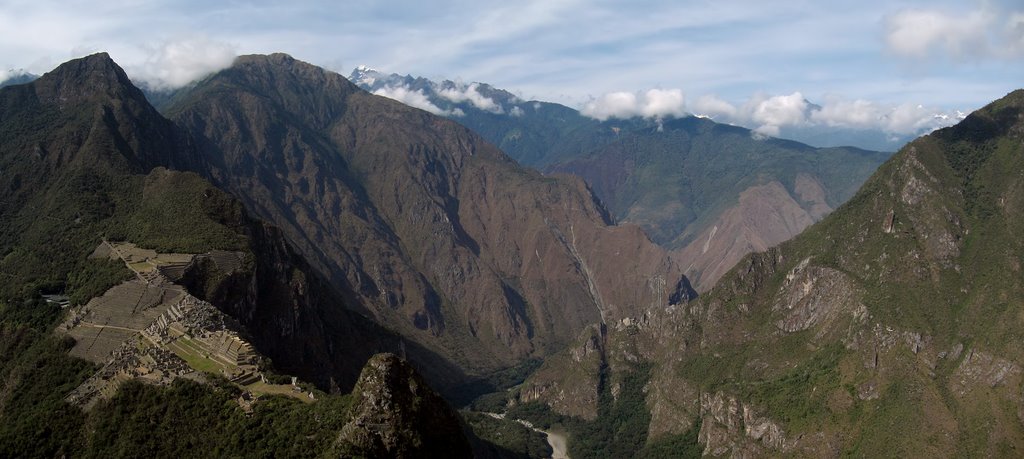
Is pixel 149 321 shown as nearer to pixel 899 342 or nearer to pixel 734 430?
pixel 734 430

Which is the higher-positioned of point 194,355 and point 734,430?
point 194,355

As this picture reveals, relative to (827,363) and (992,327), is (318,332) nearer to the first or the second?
(827,363)

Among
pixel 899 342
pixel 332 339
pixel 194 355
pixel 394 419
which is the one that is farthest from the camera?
pixel 332 339

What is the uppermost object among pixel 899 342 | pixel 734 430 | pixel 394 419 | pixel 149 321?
pixel 394 419

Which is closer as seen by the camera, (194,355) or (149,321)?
(194,355)

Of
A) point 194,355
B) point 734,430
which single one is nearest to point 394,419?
point 194,355

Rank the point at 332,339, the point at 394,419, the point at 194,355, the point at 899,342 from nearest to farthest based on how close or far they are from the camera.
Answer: the point at 394,419 → the point at 194,355 → the point at 899,342 → the point at 332,339

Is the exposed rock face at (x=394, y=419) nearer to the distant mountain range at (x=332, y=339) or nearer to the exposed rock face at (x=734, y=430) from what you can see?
the distant mountain range at (x=332, y=339)

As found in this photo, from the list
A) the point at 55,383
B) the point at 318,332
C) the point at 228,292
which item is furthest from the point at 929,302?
the point at 55,383
